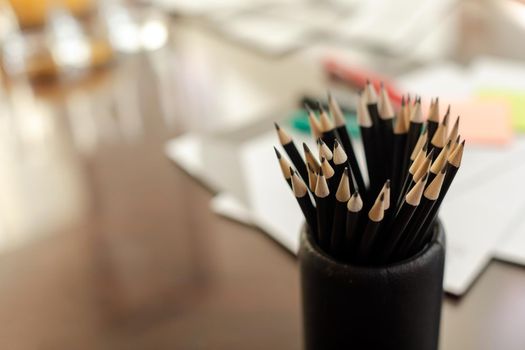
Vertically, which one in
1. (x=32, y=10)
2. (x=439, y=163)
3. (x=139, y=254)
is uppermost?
(x=32, y=10)

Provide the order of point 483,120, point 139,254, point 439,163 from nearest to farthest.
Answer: point 439,163, point 139,254, point 483,120

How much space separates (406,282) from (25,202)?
42 cm

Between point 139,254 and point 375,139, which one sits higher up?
point 375,139

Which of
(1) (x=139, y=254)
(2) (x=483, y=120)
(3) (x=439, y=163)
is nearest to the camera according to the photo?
(3) (x=439, y=163)

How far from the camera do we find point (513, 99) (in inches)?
28.7

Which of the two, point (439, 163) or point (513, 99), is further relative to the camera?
point (513, 99)

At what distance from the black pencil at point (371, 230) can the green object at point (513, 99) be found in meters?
0.40

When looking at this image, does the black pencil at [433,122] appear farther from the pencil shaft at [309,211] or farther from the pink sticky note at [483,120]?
the pink sticky note at [483,120]

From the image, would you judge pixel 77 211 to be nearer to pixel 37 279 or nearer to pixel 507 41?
pixel 37 279

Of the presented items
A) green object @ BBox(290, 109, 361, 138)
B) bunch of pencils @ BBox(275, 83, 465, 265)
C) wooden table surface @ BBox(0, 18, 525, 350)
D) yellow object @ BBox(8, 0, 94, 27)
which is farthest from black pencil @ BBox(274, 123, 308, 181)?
yellow object @ BBox(8, 0, 94, 27)

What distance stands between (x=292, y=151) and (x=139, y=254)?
0.78 ft

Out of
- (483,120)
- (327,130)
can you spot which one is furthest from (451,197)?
(327,130)

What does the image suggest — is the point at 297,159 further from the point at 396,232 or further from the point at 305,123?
the point at 305,123

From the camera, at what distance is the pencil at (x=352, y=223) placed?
323 mm
